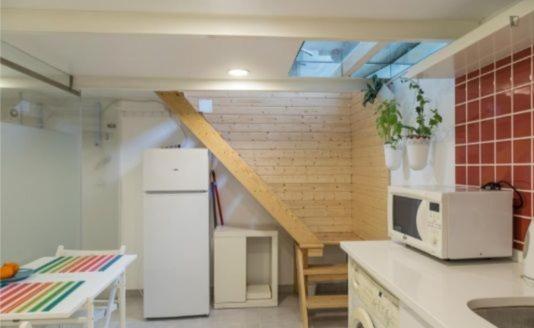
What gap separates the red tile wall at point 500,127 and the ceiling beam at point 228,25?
317mm

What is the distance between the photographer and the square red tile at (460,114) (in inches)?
72.6

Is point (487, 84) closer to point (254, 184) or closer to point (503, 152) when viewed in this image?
point (503, 152)

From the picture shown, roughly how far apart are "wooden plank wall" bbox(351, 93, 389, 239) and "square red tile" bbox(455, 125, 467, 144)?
97 cm

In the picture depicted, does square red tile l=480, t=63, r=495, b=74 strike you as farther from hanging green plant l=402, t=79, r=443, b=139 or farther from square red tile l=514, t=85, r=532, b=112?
hanging green plant l=402, t=79, r=443, b=139

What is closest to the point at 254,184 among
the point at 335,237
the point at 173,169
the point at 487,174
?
the point at 173,169

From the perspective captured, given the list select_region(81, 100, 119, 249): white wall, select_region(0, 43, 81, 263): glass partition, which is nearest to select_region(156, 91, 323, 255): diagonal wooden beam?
select_region(0, 43, 81, 263): glass partition

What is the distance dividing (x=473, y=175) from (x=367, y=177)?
1.54 m

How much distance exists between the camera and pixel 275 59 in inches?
89.0

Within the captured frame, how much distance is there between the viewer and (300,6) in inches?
61.6

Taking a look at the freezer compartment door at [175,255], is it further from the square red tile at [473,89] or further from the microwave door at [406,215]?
the square red tile at [473,89]

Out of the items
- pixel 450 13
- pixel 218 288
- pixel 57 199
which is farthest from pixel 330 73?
pixel 57 199

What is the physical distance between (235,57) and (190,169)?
1.32m

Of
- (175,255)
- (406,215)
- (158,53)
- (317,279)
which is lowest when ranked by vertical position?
(317,279)

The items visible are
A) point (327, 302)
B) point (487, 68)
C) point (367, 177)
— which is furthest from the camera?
point (367, 177)
